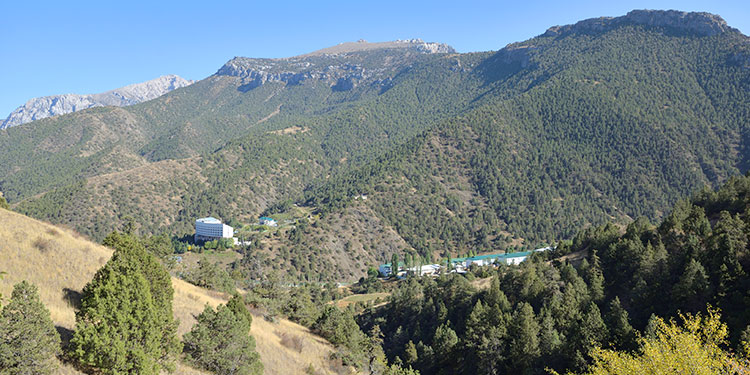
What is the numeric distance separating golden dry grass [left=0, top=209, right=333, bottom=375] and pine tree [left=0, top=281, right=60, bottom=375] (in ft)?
5.27

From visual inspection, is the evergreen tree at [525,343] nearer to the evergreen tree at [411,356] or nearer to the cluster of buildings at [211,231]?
the evergreen tree at [411,356]

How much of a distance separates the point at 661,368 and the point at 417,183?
16545 centimetres

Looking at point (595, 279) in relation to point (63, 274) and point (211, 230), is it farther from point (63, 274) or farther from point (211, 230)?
point (211, 230)

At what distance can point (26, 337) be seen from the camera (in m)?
16.1

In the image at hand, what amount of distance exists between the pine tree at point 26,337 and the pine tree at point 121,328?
45.7 inches

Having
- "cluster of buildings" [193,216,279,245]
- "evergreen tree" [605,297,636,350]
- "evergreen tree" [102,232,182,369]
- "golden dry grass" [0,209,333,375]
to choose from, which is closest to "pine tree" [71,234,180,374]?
"evergreen tree" [102,232,182,369]

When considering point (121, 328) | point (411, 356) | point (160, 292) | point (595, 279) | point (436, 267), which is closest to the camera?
point (121, 328)

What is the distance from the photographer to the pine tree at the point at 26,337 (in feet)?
51.4

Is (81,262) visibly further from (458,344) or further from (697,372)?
(458,344)

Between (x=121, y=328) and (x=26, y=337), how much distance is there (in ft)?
12.1

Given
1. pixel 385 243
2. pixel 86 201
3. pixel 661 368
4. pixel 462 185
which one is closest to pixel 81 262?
pixel 661 368

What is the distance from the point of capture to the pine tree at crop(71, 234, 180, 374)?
59.8ft

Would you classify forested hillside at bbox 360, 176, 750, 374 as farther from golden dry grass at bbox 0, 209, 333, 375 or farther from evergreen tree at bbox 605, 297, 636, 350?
golden dry grass at bbox 0, 209, 333, 375

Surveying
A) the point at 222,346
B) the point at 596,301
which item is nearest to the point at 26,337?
the point at 222,346
